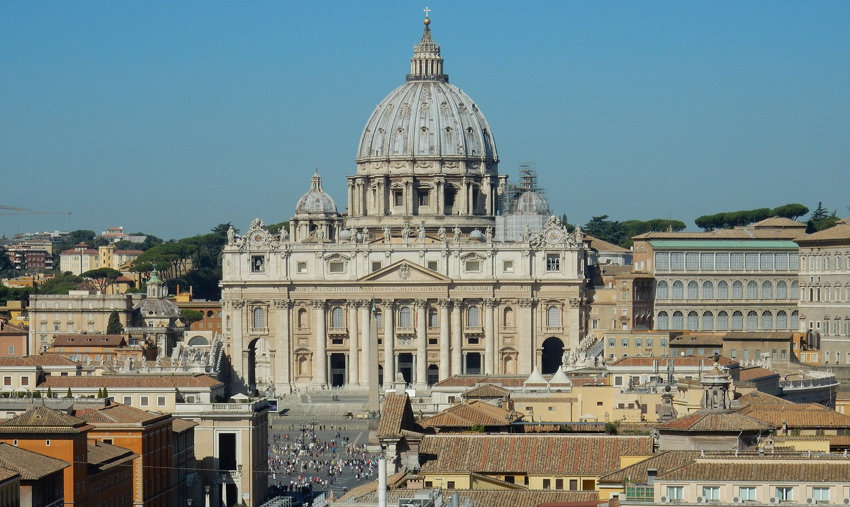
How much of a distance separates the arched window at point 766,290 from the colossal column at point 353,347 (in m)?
22.7

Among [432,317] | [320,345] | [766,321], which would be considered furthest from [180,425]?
[432,317]

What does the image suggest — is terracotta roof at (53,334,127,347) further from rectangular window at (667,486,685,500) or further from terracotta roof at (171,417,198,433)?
rectangular window at (667,486,685,500)

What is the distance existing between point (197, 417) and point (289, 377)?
58.1m

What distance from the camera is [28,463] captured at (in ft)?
190

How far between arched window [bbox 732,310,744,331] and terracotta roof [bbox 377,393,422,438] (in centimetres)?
7606

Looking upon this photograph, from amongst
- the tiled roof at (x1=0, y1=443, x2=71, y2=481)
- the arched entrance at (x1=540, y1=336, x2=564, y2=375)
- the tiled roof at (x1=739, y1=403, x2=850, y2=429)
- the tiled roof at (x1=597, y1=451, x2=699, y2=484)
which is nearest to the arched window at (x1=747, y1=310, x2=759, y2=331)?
the arched entrance at (x1=540, y1=336, x2=564, y2=375)

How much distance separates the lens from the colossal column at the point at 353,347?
137 metres

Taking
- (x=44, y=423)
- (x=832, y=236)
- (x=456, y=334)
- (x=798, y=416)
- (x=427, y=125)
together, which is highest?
(x=427, y=125)

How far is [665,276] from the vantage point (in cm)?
13125

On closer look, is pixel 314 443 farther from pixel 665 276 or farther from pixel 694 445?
pixel 694 445

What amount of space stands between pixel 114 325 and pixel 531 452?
94.6 meters

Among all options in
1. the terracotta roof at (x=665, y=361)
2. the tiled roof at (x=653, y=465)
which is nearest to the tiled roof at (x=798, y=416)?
the tiled roof at (x=653, y=465)

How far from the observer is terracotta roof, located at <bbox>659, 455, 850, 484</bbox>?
41406 mm

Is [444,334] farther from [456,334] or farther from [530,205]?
[530,205]
